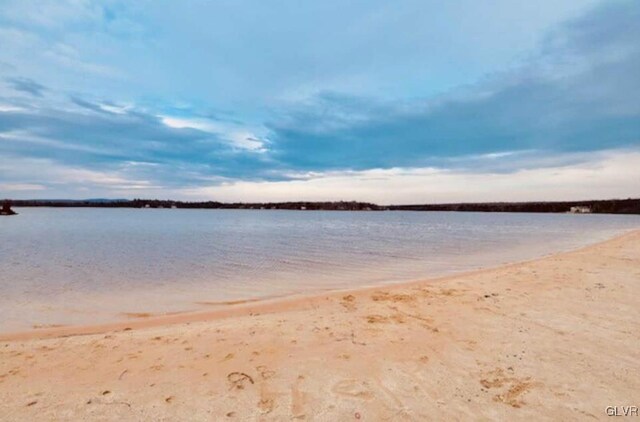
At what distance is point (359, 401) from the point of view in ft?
12.3

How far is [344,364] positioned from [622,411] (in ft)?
9.12

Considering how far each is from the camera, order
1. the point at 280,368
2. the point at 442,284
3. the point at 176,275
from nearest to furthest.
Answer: the point at 280,368, the point at 442,284, the point at 176,275

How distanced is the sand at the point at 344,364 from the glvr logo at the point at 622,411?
2.2 inches

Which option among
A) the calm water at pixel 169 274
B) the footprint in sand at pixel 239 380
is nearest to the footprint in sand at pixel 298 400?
the footprint in sand at pixel 239 380

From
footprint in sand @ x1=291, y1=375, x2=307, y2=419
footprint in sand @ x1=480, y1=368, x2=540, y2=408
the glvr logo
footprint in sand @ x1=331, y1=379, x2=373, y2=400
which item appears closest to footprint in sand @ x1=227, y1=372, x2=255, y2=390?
footprint in sand @ x1=291, y1=375, x2=307, y2=419

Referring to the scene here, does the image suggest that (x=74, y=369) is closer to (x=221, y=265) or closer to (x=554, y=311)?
(x=554, y=311)

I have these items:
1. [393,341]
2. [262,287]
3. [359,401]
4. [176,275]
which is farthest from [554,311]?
[176,275]

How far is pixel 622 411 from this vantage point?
11.3 feet

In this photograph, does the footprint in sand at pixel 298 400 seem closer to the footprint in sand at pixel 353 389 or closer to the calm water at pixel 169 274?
the footprint in sand at pixel 353 389

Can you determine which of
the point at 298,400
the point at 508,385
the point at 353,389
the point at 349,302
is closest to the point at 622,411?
the point at 508,385

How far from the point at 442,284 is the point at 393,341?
5.43 meters

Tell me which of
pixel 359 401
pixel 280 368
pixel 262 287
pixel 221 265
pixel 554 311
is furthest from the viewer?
pixel 221 265

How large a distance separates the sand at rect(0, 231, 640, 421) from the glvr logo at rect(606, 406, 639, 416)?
0.06 meters

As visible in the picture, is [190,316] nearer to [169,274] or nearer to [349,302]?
[349,302]
